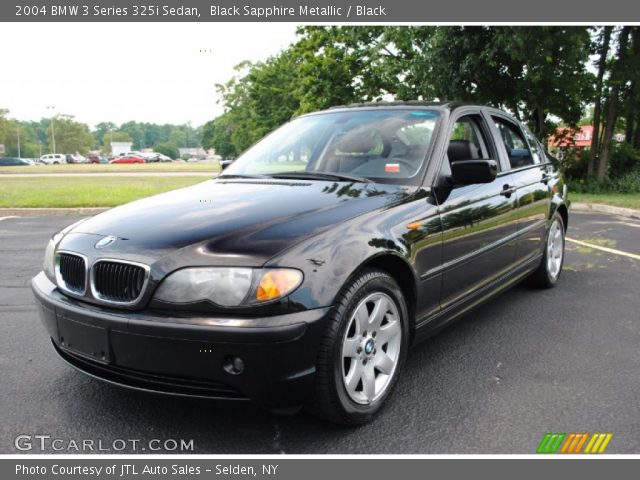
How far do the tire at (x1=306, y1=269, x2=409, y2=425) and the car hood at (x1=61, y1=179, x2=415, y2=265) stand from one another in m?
0.36

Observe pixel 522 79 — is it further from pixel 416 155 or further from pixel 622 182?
pixel 416 155

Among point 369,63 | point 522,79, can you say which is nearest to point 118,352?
point 522,79

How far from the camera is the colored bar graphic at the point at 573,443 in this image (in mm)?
2506

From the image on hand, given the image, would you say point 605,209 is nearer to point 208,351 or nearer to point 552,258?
point 552,258

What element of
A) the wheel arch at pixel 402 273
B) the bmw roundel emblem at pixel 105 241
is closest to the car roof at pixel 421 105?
the wheel arch at pixel 402 273

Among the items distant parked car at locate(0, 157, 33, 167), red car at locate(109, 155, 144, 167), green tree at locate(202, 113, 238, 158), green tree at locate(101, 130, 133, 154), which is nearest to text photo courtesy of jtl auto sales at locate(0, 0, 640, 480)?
green tree at locate(202, 113, 238, 158)

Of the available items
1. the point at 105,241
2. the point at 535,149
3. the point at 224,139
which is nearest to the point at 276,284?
the point at 105,241

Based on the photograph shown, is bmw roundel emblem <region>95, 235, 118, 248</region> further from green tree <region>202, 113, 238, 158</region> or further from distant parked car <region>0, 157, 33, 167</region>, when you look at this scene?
distant parked car <region>0, 157, 33, 167</region>

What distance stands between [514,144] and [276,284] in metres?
3.09

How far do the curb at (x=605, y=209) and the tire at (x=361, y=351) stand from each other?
30.2 ft

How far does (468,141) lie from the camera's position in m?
3.98

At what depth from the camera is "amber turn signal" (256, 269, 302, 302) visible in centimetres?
229

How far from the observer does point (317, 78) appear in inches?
818
